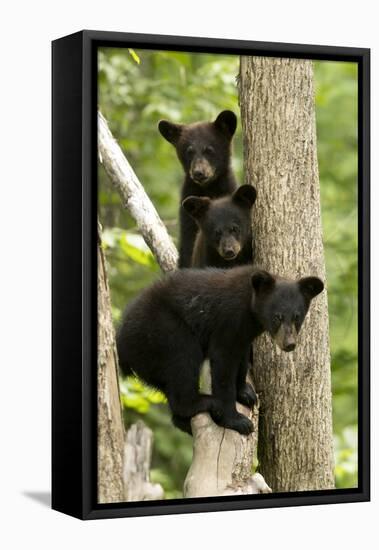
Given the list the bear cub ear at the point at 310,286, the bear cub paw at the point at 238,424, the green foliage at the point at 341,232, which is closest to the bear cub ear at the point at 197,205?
the bear cub ear at the point at 310,286

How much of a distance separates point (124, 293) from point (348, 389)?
174 centimetres

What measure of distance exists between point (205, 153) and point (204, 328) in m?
1.18

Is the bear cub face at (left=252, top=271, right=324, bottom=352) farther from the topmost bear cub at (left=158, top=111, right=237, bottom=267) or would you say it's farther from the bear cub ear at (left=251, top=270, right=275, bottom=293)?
the topmost bear cub at (left=158, top=111, right=237, bottom=267)

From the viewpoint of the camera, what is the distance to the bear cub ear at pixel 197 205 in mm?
6586

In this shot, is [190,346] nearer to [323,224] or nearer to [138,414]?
[323,224]

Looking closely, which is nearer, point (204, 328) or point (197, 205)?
point (204, 328)

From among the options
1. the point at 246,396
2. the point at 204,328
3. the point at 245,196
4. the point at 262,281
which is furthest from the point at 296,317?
the point at 245,196

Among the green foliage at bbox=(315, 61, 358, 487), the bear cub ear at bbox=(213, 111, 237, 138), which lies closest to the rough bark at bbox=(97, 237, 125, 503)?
the bear cub ear at bbox=(213, 111, 237, 138)

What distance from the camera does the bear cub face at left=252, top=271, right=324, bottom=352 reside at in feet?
20.1

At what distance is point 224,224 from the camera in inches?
257

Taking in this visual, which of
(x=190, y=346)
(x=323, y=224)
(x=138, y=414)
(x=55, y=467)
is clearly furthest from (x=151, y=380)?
(x=138, y=414)

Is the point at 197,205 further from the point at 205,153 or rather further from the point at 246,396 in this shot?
the point at 246,396

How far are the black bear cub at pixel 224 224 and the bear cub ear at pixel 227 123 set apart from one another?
43 cm

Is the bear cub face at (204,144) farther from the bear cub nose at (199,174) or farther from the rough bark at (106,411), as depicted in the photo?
the rough bark at (106,411)
